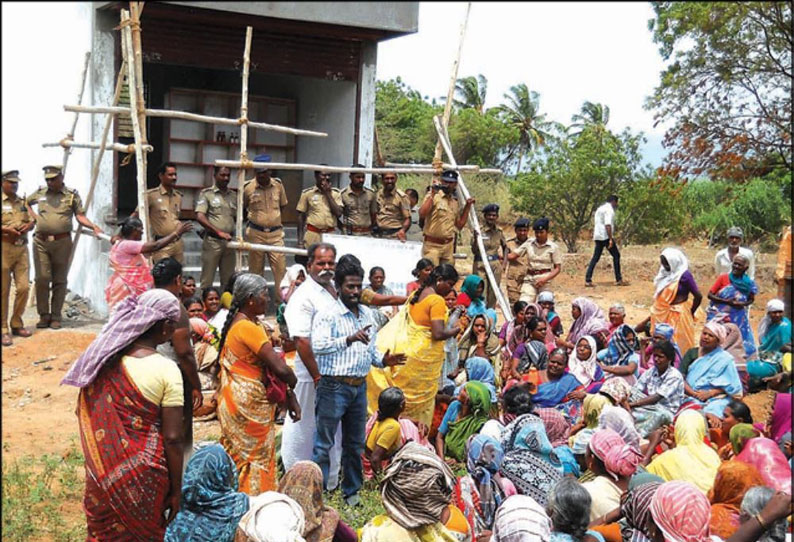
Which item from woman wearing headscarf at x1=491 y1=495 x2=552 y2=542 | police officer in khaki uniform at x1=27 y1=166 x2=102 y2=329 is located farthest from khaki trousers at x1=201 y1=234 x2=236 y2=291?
woman wearing headscarf at x1=491 y1=495 x2=552 y2=542

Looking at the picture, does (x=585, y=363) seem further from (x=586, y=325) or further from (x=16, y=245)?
(x=16, y=245)

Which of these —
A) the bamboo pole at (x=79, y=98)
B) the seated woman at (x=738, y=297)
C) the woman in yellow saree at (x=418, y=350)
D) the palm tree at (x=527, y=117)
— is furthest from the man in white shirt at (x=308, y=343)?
the palm tree at (x=527, y=117)

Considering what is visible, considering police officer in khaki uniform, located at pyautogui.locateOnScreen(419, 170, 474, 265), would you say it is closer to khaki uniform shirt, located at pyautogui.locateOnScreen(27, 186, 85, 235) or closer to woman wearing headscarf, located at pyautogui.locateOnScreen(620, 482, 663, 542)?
khaki uniform shirt, located at pyautogui.locateOnScreen(27, 186, 85, 235)

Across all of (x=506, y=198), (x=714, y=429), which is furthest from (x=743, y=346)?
(x=506, y=198)

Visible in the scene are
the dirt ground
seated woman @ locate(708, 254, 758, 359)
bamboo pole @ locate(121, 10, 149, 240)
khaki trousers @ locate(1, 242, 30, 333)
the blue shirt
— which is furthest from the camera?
khaki trousers @ locate(1, 242, 30, 333)

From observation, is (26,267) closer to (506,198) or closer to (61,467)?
(61,467)

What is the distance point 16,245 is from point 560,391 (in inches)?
246

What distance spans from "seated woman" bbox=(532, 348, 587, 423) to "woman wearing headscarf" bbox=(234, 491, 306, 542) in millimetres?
3426

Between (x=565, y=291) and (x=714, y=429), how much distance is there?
29.7ft

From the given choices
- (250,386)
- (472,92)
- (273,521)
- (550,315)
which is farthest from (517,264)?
(472,92)

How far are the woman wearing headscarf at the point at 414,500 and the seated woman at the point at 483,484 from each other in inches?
33.4

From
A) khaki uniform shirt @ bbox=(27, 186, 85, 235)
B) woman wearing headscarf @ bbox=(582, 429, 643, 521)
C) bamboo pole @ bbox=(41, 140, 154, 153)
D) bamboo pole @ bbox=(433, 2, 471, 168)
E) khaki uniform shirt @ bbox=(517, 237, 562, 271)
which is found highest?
bamboo pole @ bbox=(433, 2, 471, 168)

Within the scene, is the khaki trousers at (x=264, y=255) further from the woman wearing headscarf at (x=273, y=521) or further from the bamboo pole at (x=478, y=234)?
the woman wearing headscarf at (x=273, y=521)

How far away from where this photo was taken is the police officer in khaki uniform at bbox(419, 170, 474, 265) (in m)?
10.2
